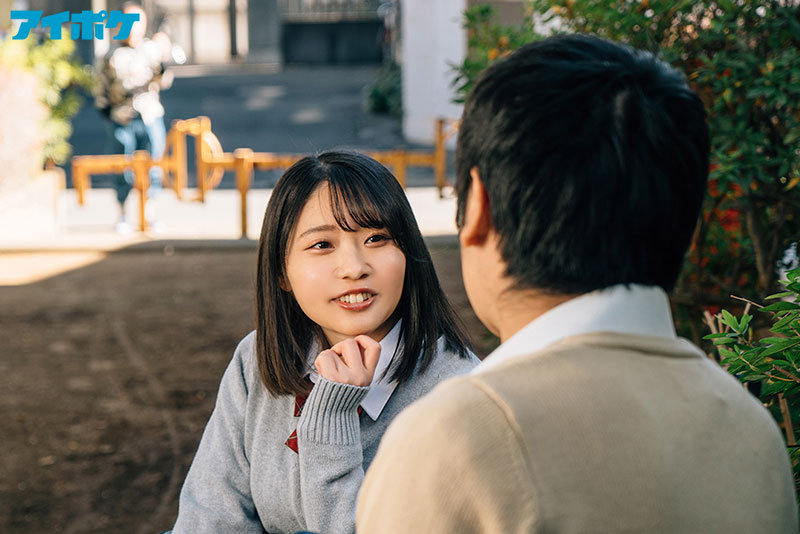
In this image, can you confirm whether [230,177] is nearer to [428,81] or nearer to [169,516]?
[428,81]

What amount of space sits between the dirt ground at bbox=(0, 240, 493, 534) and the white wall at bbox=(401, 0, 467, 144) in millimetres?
7829

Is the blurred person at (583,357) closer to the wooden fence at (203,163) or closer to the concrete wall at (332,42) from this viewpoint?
the wooden fence at (203,163)

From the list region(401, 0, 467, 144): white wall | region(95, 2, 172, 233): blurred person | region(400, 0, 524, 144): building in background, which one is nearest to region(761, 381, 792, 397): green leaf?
region(95, 2, 172, 233): blurred person

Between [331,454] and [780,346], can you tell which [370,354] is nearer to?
[331,454]

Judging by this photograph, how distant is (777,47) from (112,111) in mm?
7035

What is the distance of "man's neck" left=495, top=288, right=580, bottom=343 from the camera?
3.86 ft

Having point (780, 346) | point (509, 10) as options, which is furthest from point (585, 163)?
point (509, 10)

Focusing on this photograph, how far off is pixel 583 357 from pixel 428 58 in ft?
50.3

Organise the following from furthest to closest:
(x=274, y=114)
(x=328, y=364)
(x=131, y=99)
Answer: (x=274, y=114)
(x=131, y=99)
(x=328, y=364)

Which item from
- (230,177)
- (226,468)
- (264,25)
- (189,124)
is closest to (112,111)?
(189,124)

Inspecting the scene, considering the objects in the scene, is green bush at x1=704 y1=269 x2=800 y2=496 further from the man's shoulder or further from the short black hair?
the man's shoulder

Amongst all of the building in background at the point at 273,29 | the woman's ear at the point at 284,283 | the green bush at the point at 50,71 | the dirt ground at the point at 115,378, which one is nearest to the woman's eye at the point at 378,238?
the woman's ear at the point at 284,283

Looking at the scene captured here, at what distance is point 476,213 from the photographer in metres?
1.19

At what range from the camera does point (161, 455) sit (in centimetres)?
449
